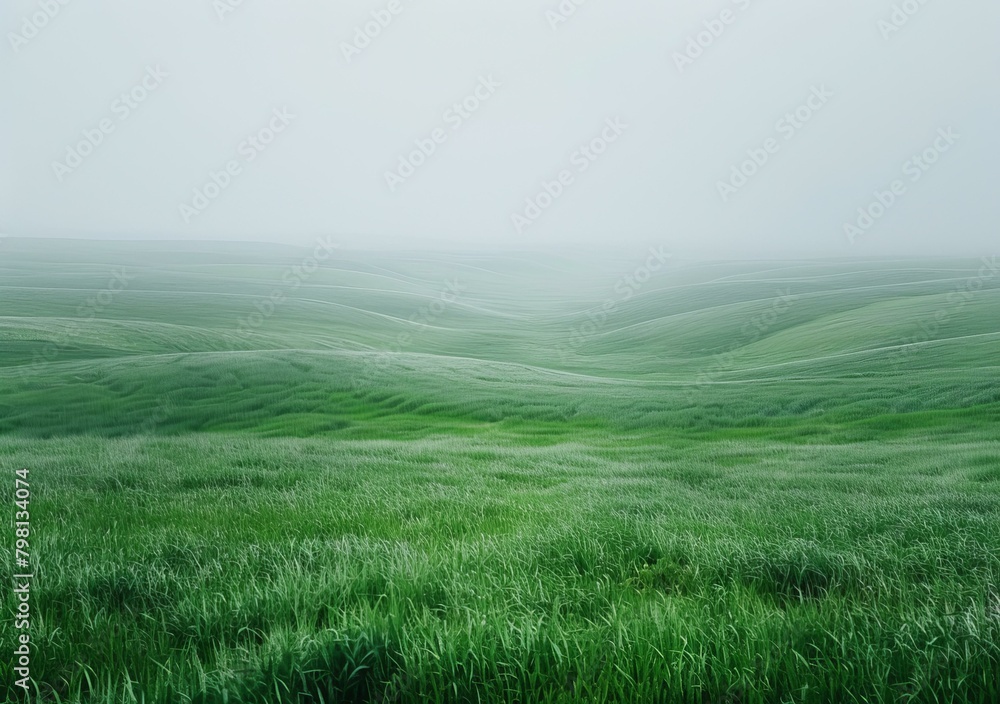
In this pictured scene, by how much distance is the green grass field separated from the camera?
66.9 inches

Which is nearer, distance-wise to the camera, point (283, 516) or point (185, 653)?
point (185, 653)

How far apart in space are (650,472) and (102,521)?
2.72 m

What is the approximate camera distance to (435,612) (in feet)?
6.50

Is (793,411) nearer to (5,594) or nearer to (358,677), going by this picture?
(358,677)

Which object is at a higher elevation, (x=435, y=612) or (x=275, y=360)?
(x=275, y=360)

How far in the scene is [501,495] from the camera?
308 cm

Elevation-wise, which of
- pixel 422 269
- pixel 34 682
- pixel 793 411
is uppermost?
pixel 422 269

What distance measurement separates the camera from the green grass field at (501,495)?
1.70 m

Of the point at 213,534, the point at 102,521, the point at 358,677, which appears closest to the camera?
the point at 358,677

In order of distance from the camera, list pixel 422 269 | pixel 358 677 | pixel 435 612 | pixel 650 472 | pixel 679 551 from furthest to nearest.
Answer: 1. pixel 422 269
2. pixel 650 472
3. pixel 679 551
4. pixel 435 612
5. pixel 358 677

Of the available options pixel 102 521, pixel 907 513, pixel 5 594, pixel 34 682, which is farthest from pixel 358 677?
pixel 907 513

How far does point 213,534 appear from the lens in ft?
8.70

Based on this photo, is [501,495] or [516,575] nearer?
[516,575]

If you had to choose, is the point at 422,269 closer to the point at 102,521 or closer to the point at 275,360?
the point at 275,360
